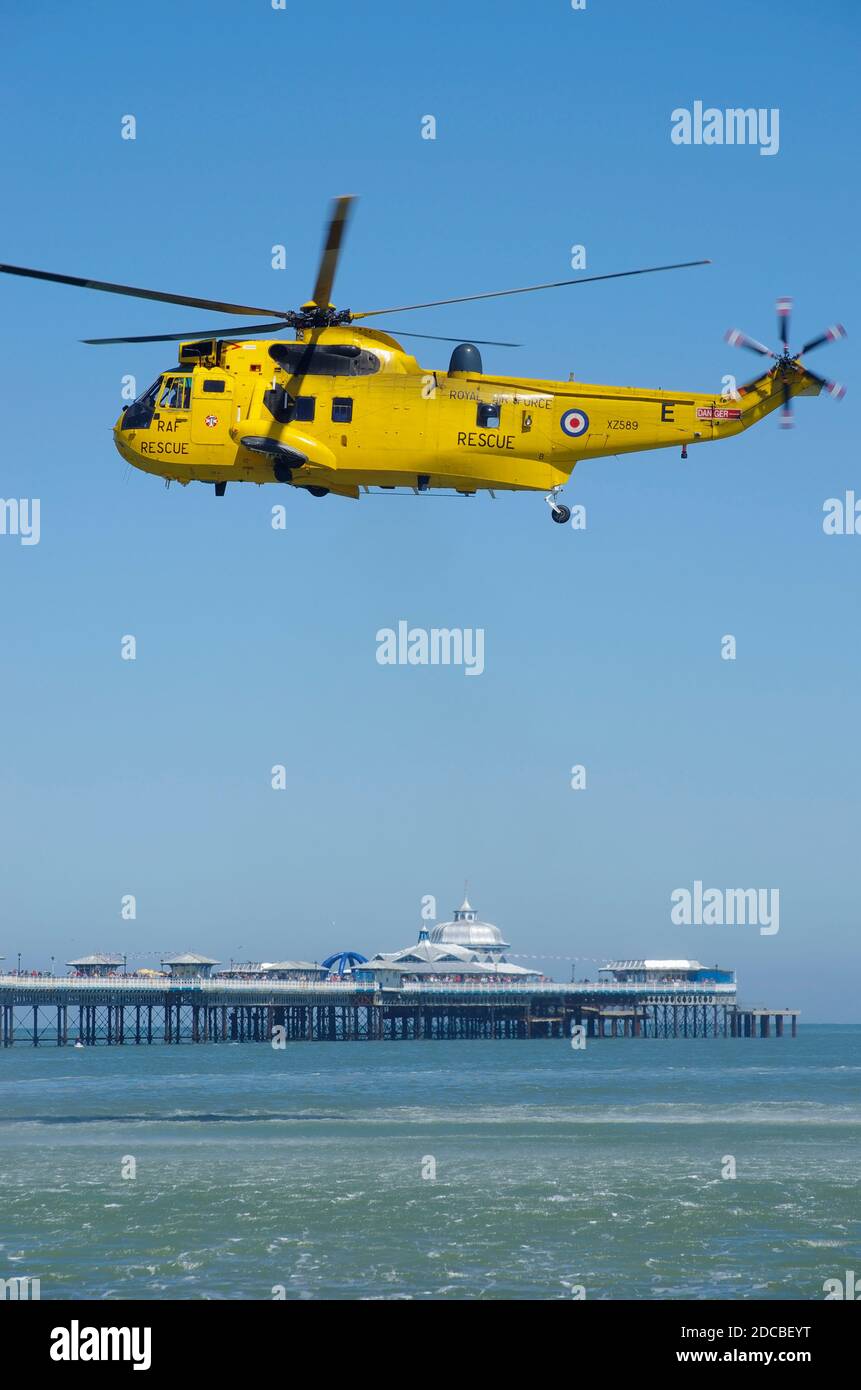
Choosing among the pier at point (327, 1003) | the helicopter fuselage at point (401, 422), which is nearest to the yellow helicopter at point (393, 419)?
the helicopter fuselage at point (401, 422)

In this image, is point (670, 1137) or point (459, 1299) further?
point (670, 1137)

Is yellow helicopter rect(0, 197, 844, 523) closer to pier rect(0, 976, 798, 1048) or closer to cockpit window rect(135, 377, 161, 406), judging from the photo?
cockpit window rect(135, 377, 161, 406)

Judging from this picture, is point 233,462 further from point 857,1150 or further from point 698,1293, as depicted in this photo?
point 857,1150

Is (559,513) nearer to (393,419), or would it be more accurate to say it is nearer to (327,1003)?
(393,419)

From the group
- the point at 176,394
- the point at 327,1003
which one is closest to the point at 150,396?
the point at 176,394
